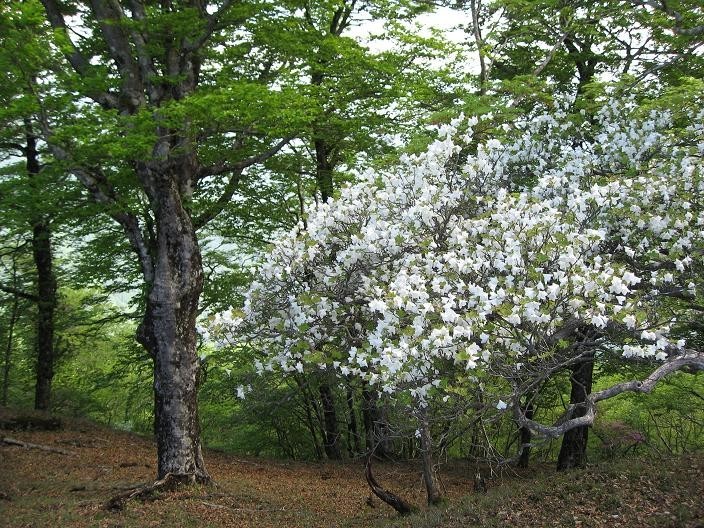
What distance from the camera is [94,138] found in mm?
9672

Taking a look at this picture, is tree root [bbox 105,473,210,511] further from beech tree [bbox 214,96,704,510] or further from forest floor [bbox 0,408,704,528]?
beech tree [bbox 214,96,704,510]

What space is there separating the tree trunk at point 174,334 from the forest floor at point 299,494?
0.70m

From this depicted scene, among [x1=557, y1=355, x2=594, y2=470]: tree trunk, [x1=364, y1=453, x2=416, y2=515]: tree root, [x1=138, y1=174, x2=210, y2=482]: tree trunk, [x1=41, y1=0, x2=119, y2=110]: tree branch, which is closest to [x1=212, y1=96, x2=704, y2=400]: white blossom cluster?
[x1=138, y1=174, x2=210, y2=482]: tree trunk

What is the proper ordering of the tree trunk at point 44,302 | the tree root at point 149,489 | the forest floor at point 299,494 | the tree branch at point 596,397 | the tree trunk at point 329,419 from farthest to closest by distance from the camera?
the tree trunk at point 44,302, the tree trunk at point 329,419, the tree root at point 149,489, the forest floor at point 299,494, the tree branch at point 596,397

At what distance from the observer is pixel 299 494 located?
13680 mm

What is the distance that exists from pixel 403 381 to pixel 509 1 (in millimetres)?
11480

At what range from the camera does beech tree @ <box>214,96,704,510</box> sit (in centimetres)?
671

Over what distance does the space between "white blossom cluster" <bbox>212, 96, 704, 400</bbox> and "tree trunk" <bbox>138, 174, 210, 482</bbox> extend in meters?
2.63

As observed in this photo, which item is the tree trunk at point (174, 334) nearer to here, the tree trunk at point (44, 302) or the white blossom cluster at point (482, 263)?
the white blossom cluster at point (482, 263)

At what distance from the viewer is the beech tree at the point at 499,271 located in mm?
6707

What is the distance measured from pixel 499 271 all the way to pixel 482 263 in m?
0.41

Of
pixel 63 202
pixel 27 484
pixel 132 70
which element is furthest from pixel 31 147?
pixel 27 484

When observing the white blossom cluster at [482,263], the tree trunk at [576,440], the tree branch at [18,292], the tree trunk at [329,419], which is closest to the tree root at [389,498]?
the white blossom cluster at [482,263]

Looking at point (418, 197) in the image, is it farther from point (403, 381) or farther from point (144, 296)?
point (144, 296)
